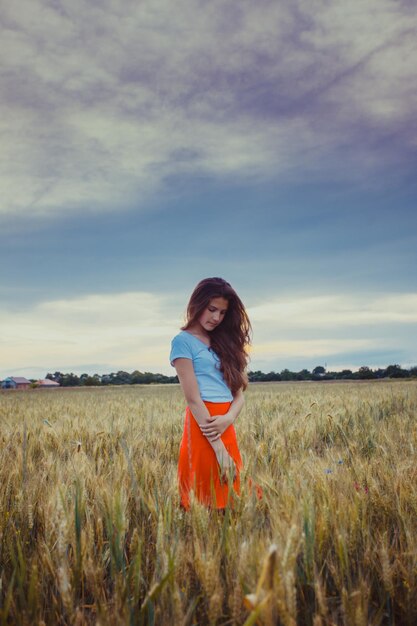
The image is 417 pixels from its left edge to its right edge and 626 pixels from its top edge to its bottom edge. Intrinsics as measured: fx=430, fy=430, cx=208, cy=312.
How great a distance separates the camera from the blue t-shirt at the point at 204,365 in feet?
8.72

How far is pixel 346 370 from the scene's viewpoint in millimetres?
65125

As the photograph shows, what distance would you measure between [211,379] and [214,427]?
0.38 m

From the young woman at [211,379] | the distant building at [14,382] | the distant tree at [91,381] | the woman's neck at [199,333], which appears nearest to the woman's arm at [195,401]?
the young woman at [211,379]

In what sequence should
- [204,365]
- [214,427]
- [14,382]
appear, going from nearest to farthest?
[214,427], [204,365], [14,382]

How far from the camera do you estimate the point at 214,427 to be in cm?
246

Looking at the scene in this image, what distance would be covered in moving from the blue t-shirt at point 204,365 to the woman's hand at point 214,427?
20 centimetres

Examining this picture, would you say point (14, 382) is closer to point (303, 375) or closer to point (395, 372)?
point (303, 375)

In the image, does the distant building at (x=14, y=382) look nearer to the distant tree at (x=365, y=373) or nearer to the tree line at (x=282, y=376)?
the tree line at (x=282, y=376)

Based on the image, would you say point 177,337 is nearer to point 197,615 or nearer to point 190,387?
point 190,387

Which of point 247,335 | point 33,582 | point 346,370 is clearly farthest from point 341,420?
point 346,370

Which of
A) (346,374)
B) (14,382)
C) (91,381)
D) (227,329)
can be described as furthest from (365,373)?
(14,382)

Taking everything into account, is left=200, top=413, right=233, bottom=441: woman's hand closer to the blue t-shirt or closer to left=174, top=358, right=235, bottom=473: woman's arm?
left=174, top=358, right=235, bottom=473: woman's arm

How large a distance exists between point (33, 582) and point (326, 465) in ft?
6.34

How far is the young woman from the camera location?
97.5 inches
